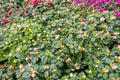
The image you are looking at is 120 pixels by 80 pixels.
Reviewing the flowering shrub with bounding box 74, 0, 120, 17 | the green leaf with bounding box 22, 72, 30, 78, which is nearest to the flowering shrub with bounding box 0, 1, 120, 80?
the green leaf with bounding box 22, 72, 30, 78

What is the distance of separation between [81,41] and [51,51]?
0.36 meters

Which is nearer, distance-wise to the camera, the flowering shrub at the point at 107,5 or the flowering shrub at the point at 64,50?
the flowering shrub at the point at 64,50

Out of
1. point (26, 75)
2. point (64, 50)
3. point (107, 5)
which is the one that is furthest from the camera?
point (107, 5)

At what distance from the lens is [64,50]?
103 inches

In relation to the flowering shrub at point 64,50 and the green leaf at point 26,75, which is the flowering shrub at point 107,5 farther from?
the green leaf at point 26,75

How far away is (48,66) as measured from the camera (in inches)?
96.4

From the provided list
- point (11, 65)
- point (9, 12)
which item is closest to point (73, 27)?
point (11, 65)

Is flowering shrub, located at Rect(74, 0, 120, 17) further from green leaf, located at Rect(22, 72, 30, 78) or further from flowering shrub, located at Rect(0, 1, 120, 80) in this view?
green leaf, located at Rect(22, 72, 30, 78)

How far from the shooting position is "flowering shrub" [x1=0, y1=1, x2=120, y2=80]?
2.46 meters

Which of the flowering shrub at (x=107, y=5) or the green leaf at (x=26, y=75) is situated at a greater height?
the flowering shrub at (x=107, y=5)

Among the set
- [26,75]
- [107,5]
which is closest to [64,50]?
[26,75]

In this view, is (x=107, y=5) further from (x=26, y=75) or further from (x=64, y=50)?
(x=26, y=75)

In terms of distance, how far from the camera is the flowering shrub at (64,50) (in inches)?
96.7

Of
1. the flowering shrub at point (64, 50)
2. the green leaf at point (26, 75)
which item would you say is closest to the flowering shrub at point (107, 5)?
the flowering shrub at point (64, 50)
